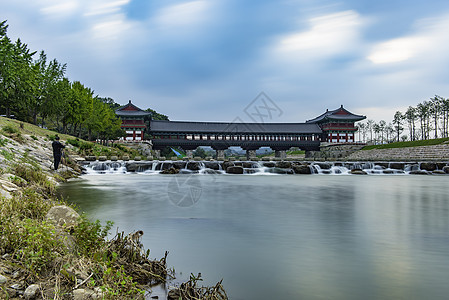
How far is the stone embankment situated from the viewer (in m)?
39.2

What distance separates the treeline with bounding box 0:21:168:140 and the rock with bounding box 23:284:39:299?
3728cm

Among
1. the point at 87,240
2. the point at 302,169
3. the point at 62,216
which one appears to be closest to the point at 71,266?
the point at 87,240

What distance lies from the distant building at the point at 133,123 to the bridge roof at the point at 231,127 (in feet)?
7.32

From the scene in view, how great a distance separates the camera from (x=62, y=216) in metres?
4.68

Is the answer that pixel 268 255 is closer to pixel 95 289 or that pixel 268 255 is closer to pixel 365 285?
pixel 365 285

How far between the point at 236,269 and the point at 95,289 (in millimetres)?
2084

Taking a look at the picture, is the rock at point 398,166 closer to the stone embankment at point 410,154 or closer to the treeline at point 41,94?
the stone embankment at point 410,154

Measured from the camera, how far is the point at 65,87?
40875mm

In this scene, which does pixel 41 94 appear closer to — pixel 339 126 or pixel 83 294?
pixel 83 294

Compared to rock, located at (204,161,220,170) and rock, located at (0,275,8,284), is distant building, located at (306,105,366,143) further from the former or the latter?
rock, located at (0,275,8,284)

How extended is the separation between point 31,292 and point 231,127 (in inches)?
2157

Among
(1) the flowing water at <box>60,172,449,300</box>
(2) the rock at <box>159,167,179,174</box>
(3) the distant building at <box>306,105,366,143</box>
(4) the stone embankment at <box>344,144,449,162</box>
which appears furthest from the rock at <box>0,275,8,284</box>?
(3) the distant building at <box>306,105,366,143</box>

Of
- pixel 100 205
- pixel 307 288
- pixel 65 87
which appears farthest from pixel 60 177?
pixel 65 87

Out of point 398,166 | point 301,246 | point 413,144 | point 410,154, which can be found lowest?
point 301,246
